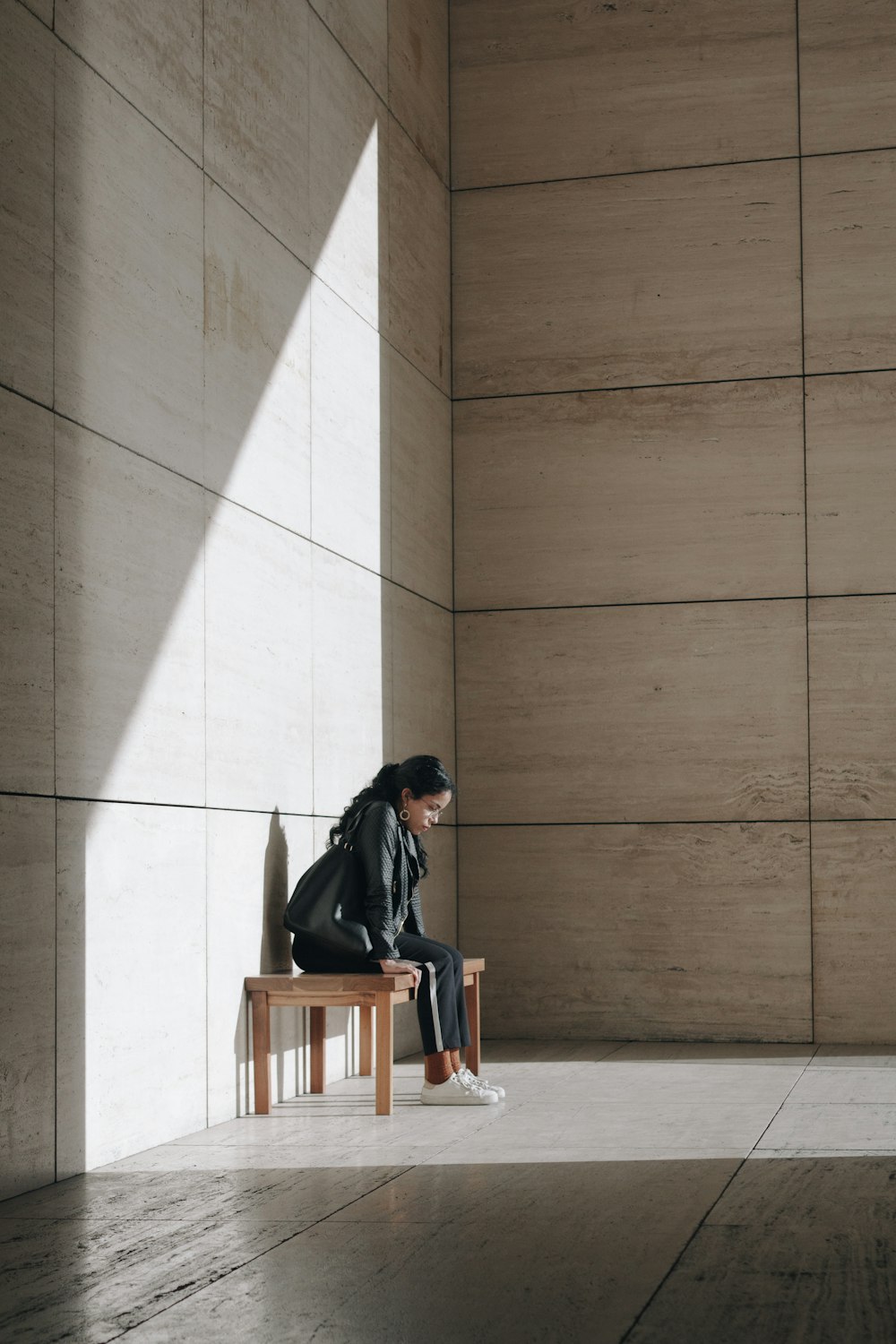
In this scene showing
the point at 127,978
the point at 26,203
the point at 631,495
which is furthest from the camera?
the point at 631,495

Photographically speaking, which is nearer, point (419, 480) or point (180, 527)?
point (180, 527)

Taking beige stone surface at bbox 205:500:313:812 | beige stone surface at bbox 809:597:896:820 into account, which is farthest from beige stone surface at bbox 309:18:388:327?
beige stone surface at bbox 809:597:896:820

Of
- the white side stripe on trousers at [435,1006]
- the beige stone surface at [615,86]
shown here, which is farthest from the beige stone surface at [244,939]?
the beige stone surface at [615,86]

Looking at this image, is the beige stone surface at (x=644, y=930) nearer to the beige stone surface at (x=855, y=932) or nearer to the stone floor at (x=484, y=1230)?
the beige stone surface at (x=855, y=932)

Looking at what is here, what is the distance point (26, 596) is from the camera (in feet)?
14.6

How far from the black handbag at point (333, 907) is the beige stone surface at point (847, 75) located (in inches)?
189

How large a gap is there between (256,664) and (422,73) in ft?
13.1

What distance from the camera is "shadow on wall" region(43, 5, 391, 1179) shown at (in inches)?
186

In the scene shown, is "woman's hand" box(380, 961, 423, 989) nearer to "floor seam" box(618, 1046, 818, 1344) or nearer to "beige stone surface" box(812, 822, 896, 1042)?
"floor seam" box(618, 1046, 818, 1344)

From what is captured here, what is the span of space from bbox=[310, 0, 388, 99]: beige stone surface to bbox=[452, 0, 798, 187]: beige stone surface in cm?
116

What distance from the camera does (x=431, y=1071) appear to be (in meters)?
5.93

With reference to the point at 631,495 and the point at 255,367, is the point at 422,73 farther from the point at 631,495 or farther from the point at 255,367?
the point at 255,367

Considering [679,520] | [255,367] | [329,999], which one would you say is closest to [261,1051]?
[329,999]

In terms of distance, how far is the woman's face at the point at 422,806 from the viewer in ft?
20.4
